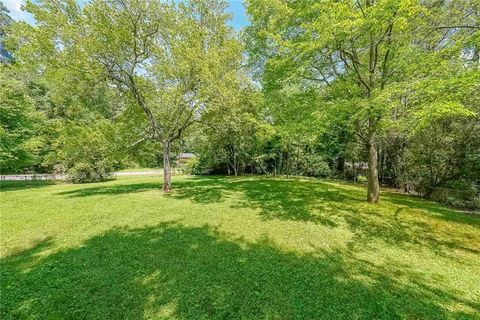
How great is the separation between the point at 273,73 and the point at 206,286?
750 centimetres

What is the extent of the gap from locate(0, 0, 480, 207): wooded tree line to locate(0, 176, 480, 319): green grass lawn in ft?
10.2

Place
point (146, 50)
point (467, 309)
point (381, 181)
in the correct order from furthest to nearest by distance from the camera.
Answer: point (381, 181) < point (146, 50) < point (467, 309)

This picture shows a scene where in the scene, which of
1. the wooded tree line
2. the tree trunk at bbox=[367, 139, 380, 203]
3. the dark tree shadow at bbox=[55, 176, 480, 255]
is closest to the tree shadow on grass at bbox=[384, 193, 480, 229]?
the dark tree shadow at bbox=[55, 176, 480, 255]

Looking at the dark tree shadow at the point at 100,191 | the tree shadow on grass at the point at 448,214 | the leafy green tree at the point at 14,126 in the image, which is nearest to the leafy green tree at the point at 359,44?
the tree shadow on grass at the point at 448,214

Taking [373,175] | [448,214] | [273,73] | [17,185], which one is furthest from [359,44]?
[17,185]

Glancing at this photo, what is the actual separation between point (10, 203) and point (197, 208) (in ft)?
25.7

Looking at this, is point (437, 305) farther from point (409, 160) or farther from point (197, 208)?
point (409, 160)

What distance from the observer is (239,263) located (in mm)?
4172

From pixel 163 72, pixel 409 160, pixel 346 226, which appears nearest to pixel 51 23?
pixel 163 72

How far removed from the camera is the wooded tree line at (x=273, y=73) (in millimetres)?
6141

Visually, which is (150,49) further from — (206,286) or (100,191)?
(206,286)

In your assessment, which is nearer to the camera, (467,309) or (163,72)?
(467,309)

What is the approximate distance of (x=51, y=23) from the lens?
27.9 ft

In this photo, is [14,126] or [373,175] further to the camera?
[14,126]
